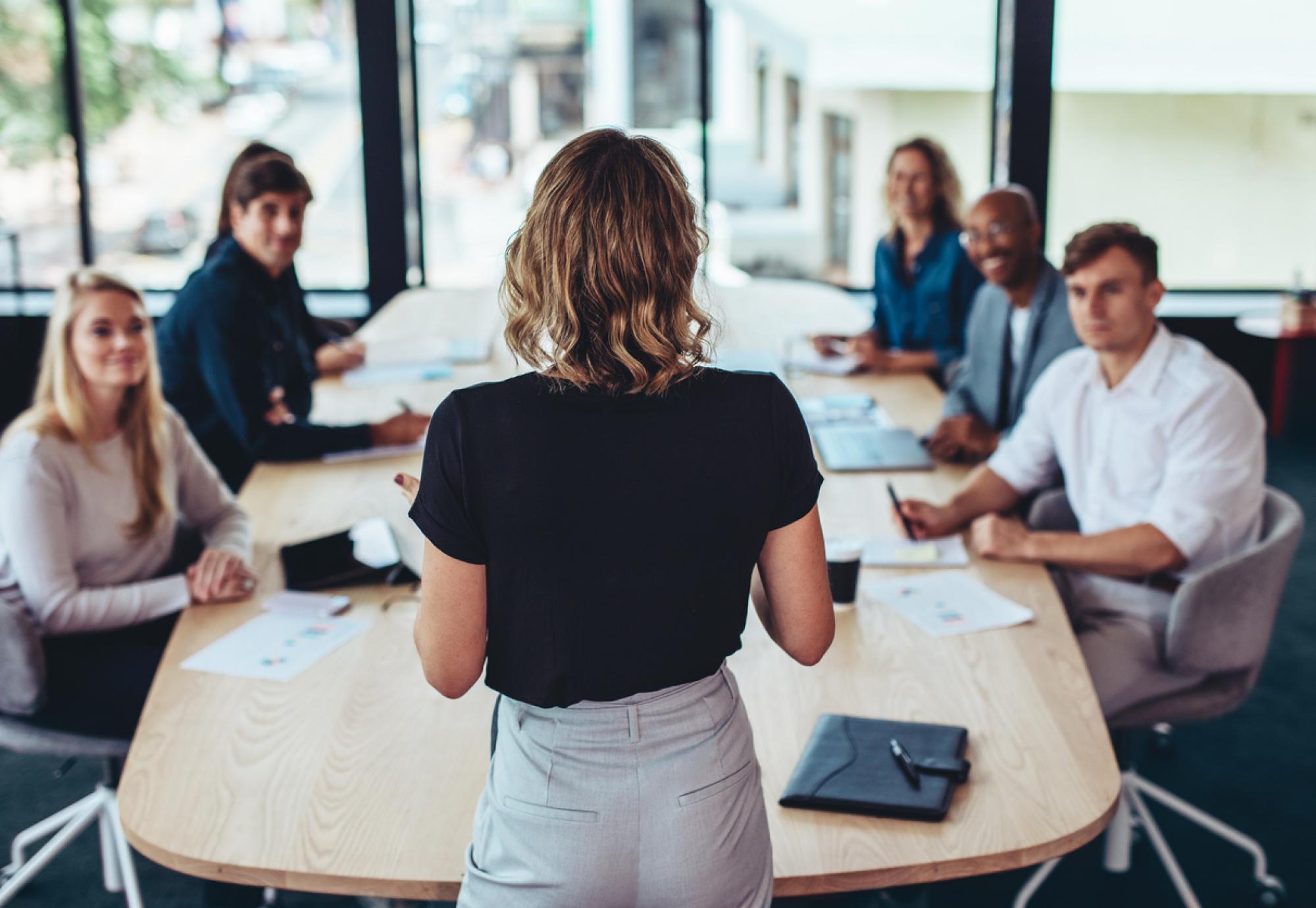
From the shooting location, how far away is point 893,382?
3.89m

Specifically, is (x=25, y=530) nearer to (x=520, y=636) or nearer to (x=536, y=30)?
(x=520, y=636)

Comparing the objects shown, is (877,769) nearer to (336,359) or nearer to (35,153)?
(336,359)

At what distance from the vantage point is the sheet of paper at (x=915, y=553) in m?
2.42

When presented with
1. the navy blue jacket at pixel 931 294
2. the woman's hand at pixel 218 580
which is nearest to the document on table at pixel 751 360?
the navy blue jacket at pixel 931 294

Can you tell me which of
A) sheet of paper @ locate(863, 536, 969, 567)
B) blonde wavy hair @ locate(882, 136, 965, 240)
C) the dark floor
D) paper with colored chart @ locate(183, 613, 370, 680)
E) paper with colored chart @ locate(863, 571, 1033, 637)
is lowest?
the dark floor

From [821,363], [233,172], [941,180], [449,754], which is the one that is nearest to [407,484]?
[449,754]

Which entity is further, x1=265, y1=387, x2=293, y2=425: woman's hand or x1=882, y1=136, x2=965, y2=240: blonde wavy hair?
x1=882, y1=136, x2=965, y2=240: blonde wavy hair

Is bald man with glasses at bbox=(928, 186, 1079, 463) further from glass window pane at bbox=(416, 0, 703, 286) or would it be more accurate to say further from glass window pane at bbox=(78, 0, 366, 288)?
glass window pane at bbox=(78, 0, 366, 288)

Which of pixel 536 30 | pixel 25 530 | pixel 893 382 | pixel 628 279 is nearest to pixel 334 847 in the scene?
pixel 628 279

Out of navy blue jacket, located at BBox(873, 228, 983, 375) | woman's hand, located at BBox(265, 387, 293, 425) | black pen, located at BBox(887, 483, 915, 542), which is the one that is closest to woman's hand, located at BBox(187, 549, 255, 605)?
woman's hand, located at BBox(265, 387, 293, 425)

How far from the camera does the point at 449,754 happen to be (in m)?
1.78

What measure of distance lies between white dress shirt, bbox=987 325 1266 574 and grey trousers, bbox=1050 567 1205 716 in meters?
Result: 0.11

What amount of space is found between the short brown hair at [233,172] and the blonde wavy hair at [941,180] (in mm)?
1991

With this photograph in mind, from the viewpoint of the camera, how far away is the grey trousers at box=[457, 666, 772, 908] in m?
1.31
